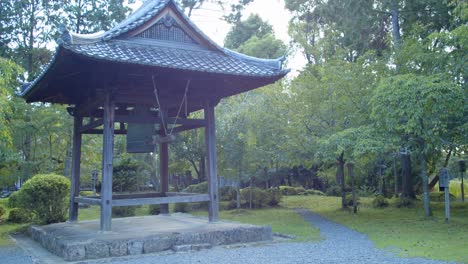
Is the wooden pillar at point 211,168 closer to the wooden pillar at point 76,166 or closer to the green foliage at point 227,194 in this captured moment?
the wooden pillar at point 76,166

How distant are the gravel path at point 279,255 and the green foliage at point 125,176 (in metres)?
10.8

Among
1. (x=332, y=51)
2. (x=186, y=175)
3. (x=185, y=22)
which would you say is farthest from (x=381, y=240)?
(x=186, y=175)

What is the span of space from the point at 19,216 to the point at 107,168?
8823 mm

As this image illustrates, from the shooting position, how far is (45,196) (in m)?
13.6

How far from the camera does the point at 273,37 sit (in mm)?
32156

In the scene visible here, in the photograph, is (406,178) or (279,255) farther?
(406,178)

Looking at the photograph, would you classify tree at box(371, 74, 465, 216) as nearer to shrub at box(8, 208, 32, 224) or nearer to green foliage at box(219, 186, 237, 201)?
green foliage at box(219, 186, 237, 201)

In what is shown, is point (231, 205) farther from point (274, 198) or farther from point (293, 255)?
point (293, 255)

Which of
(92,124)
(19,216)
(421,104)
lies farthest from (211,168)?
(19,216)

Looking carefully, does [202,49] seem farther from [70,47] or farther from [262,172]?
[262,172]

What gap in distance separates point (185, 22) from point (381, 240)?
24.0 ft

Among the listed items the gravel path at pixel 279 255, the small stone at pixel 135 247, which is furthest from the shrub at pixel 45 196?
Answer: the small stone at pixel 135 247

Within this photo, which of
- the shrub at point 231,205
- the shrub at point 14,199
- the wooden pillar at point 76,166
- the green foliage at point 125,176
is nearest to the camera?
the wooden pillar at point 76,166

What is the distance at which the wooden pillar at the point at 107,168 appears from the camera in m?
10.1
